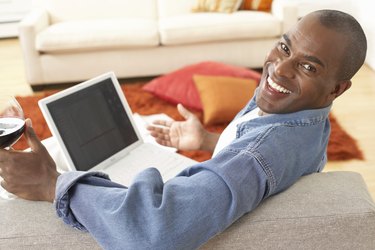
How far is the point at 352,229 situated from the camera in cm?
84

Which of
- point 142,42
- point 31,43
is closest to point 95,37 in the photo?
point 142,42

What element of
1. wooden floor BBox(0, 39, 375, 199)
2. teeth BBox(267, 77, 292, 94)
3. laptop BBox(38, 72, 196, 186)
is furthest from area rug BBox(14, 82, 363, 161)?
teeth BBox(267, 77, 292, 94)

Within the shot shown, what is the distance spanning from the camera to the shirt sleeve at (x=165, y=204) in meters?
0.79

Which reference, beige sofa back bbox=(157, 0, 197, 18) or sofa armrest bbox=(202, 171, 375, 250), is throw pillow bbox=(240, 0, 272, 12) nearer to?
beige sofa back bbox=(157, 0, 197, 18)

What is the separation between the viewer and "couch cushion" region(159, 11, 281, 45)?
3.63 m

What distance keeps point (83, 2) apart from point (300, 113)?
330 cm

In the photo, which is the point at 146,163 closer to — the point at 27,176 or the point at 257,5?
the point at 27,176

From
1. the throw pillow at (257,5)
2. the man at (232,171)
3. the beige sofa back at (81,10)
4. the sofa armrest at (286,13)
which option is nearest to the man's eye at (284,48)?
the man at (232,171)

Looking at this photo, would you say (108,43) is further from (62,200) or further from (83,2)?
(62,200)

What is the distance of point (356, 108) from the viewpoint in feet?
10.7

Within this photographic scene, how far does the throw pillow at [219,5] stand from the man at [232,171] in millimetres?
2745

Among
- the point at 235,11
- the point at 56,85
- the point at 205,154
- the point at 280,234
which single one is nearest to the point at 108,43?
the point at 56,85

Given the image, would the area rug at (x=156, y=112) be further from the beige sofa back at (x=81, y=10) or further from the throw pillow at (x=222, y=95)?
the beige sofa back at (x=81, y=10)

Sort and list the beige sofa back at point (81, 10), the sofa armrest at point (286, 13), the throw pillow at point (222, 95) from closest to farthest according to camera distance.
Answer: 1. the throw pillow at point (222, 95)
2. the sofa armrest at point (286, 13)
3. the beige sofa back at point (81, 10)
